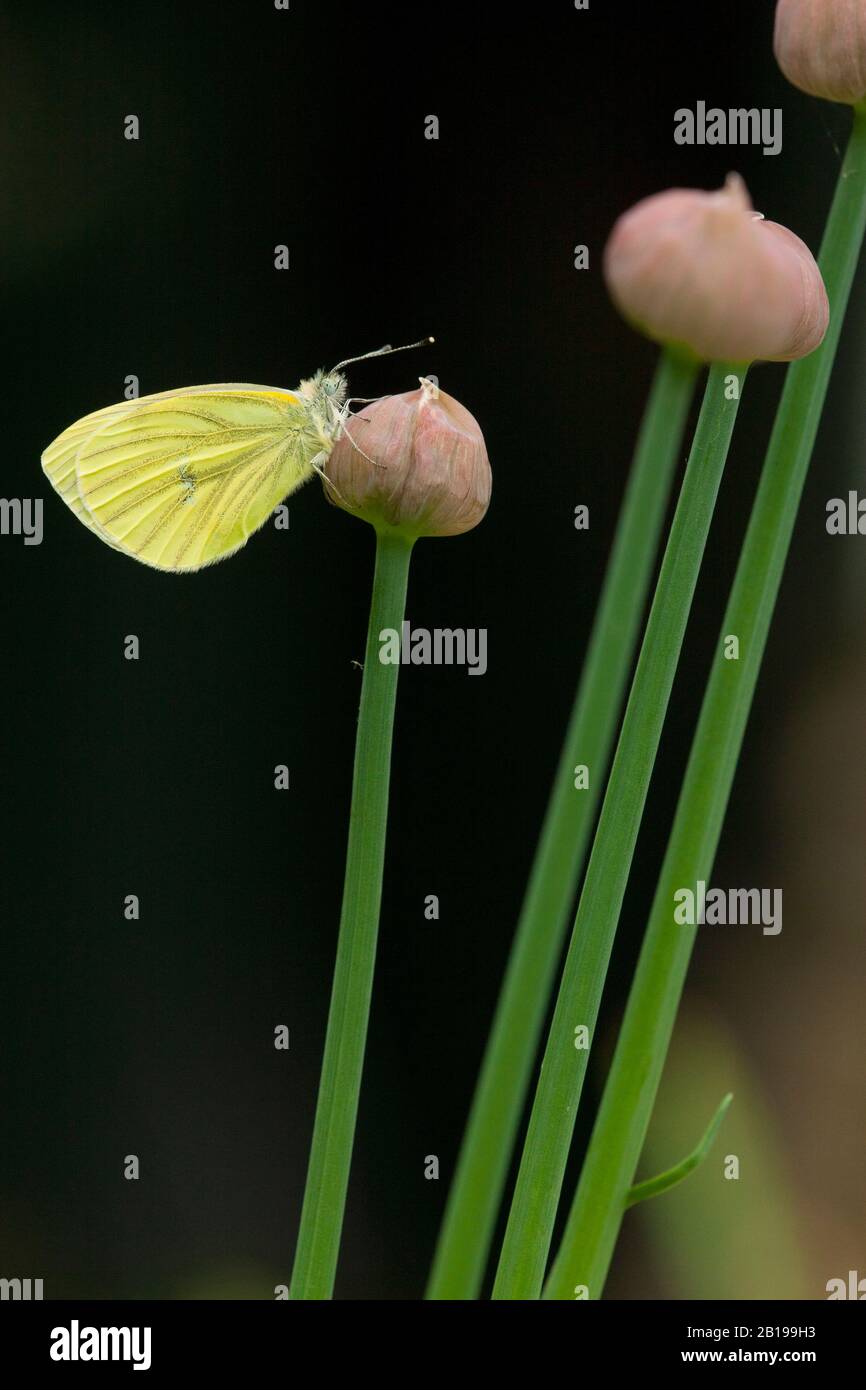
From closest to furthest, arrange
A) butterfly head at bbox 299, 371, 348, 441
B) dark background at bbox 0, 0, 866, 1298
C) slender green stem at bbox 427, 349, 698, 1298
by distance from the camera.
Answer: slender green stem at bbox 427, 349, 698, 1298
butterfly head at bbox 299, 371, 348, 441
dark background at bbox 0, 0, 866, 1298

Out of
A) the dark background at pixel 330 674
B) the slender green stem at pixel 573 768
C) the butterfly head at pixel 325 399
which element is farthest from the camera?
the dark background at pixel 330 674

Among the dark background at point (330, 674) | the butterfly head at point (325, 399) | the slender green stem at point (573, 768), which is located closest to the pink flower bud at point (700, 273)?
the slender green stem at point (573, 768)

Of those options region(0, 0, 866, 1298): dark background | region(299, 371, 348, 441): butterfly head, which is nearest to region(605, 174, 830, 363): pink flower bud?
region(299, 371, 348, 441): butterfly head

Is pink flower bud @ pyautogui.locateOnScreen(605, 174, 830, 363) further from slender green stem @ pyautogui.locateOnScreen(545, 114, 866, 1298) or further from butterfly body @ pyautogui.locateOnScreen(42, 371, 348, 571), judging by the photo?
butterfly body @ pyautogui.locateOnScreen(42, 371, 348, 571)

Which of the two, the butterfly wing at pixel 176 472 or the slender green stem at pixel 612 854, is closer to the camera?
the slender green stem at pixel 612 854

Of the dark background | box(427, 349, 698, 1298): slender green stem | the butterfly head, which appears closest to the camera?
box(427, 349, 698, 1298): slender green stem

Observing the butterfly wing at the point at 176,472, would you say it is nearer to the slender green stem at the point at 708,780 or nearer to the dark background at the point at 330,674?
the slender green stem at the point at 708,780

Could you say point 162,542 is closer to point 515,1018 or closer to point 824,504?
point 515,1018
